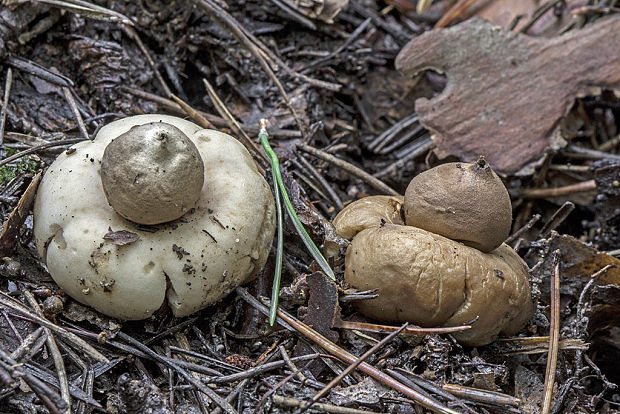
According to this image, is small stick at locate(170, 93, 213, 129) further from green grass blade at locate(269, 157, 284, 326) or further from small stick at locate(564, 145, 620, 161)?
small stick at locate(564, 145, 620, 161)

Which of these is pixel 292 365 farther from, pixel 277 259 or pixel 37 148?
pixel 37 148

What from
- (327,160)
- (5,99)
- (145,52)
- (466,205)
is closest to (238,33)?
(145,52)

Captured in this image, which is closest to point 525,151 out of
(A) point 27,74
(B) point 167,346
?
(B) point 167,346

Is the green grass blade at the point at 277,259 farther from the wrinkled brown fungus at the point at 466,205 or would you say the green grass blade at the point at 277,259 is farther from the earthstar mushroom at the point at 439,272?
the wrinkled brown fungus at the point at 466,205

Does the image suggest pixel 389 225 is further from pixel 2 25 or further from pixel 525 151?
pixel 2 25

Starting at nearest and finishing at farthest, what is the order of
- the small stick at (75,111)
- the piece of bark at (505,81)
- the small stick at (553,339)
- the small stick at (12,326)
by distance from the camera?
the small stick at (12,326) < the small stick at (553,339) < the small stick at (75,111) < the piece of bark at (505,81)

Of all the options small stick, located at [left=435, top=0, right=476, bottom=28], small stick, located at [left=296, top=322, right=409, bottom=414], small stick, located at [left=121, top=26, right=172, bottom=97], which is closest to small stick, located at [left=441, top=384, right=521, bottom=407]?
small stick, located at [left=296, top=322, right=409, bottom=414]

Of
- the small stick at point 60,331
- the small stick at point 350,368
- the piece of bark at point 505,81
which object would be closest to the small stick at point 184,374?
the small stick at point 60,331
